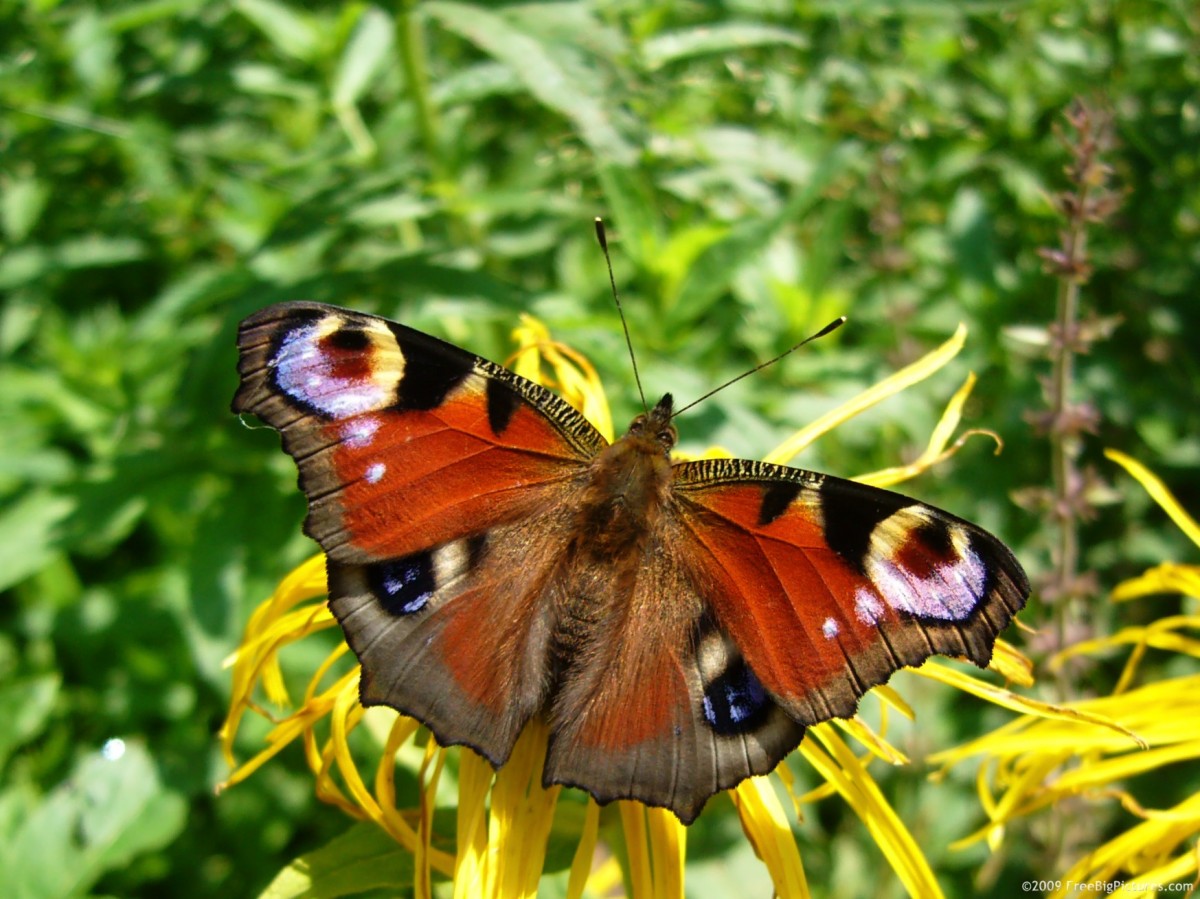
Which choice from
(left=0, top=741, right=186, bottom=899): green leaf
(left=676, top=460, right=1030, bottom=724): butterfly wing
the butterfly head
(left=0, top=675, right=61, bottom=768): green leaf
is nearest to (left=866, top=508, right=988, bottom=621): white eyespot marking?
(left=676, top=460, right=1030, bottom=724): butterfly wing

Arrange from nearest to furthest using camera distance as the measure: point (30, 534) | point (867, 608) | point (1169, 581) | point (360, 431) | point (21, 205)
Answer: point (867, 608) → point (360, 431) → point (1169, 581) → point (30, 534) → point (21, 205)

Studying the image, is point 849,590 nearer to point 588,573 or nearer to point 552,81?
point 588,573

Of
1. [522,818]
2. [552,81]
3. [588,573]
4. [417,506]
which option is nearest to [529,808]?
[522,818]

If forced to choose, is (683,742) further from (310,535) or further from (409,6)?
(409,6)

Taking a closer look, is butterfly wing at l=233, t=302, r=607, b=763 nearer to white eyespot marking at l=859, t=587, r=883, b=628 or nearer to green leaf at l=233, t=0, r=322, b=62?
white eyespot marking at l=859, t=587, r=883, b=628

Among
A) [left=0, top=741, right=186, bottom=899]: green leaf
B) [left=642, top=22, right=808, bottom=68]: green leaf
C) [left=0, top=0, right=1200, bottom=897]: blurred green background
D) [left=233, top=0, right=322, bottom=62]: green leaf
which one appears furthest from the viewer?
[left=233, top=0, right=322, bottom=62]: green leaf

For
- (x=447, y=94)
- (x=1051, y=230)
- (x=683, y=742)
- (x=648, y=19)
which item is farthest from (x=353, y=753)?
(x=1051, y=230)
